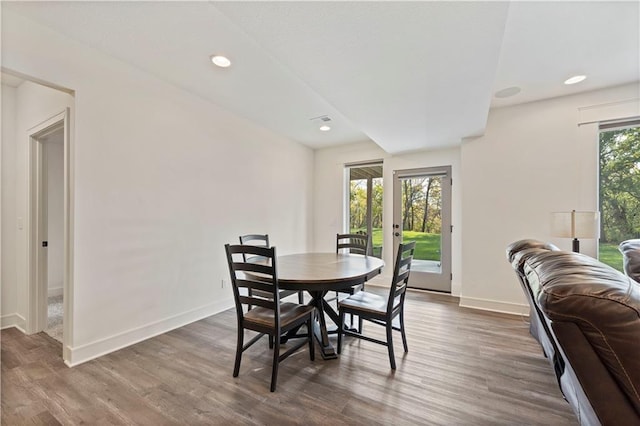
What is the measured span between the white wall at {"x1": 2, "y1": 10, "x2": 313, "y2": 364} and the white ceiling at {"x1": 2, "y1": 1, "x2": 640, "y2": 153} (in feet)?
0.83

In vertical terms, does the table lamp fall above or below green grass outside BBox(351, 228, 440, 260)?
above

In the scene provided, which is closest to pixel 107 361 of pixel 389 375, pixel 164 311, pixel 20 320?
pixel 164 311

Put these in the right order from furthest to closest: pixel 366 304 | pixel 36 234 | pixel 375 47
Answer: pixel 36 234 < pixel 366 304 < pixel 375 47

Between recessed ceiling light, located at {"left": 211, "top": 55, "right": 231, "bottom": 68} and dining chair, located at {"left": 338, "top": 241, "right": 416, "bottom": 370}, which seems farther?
recessed ceiling light, located at {"left": 211, "top": 55, "right": 231, "bottom": 68}

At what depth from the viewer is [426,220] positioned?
4414 mm

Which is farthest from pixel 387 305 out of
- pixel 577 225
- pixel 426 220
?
pixel 426 220

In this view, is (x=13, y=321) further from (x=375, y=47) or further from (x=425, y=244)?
(x=425, y=244)

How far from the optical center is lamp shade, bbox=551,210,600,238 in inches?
98.3

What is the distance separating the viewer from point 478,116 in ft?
9.75

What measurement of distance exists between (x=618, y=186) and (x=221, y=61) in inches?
173

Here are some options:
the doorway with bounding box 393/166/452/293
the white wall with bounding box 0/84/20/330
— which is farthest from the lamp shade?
the white wall with bounding box 0/84/20/330

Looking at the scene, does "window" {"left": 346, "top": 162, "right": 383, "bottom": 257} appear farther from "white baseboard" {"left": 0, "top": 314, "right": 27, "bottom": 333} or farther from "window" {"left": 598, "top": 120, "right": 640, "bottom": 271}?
"white baseboard" {"left": 0, "top": 314, "right": 27, "bottom": 333}

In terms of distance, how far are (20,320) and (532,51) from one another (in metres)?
5.56

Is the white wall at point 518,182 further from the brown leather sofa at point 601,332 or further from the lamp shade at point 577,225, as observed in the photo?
the brown leather sofa at point 601,332
